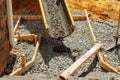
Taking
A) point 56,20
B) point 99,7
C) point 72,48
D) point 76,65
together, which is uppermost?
point 76,65

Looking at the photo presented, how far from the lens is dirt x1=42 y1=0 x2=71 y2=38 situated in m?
9.12

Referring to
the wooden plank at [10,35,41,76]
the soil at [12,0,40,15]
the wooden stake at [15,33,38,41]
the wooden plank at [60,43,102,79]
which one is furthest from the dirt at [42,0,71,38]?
the soil at [12,0,40,15]

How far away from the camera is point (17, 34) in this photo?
30.4 feet

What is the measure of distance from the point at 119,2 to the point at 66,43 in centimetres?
640

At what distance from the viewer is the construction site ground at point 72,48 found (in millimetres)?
7574

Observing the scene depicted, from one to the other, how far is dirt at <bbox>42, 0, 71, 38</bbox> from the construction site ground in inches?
16.6

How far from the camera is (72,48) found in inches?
353

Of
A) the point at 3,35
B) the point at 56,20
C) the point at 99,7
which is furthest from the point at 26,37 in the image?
the point at 99,7

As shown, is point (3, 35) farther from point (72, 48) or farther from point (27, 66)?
point (72, 48)

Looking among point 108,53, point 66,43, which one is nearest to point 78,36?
point 66,43

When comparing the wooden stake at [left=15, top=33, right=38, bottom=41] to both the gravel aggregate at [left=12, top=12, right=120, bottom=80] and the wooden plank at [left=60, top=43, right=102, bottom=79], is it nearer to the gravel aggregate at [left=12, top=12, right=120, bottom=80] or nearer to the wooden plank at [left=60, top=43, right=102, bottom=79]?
the gravel aggregate at [left=12, top=12, right=120, bottom=80]

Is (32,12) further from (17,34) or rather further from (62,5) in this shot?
(17,34)

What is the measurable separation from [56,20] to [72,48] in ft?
4.96

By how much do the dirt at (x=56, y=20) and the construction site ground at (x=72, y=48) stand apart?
1.38 feet
